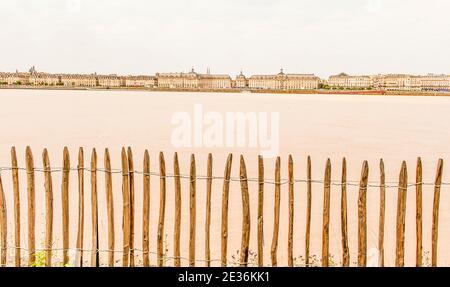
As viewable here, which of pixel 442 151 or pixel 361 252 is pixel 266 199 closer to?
pixel 361 252

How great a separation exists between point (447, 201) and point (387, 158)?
242 inches

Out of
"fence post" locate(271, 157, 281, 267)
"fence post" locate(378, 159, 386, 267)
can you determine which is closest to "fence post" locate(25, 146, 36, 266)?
"fence post" locate(271, 157, 281, 267)

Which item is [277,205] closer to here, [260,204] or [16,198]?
[260,204]

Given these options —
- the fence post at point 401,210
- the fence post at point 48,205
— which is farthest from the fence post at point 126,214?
the fence post at point 401,210

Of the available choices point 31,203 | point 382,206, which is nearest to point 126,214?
point 31,203

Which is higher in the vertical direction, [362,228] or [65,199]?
[65,199]

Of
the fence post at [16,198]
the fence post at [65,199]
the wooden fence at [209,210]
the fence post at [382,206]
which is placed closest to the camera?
the fence post at [382,206]

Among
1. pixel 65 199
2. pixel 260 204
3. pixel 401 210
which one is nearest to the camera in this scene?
pixel 401 210

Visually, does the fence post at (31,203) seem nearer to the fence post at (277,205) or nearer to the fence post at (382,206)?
the fence post at (277,205)

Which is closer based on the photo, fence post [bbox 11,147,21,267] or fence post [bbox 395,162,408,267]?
fence post [bbox 395,162,408,267]

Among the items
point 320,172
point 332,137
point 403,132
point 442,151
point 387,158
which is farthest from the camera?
point 403,132

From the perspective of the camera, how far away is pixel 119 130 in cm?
2367

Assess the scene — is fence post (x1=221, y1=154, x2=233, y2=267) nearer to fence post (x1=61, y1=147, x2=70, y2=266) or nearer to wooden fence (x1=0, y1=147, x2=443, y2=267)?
wooden fence (x1=0, y1=147, x2=443, y2=267)
